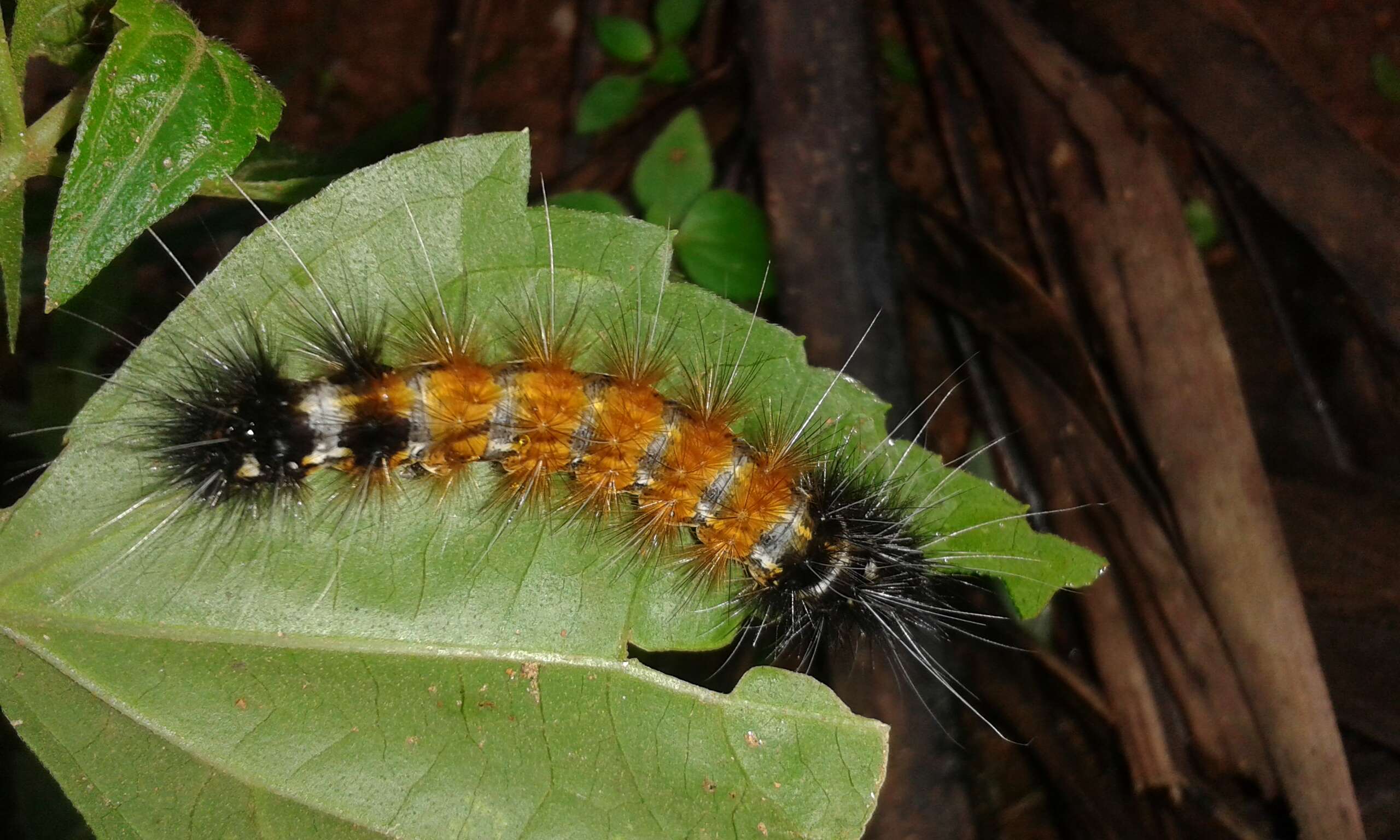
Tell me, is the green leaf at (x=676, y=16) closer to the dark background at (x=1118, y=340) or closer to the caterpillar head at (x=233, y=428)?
the dark background at (x=1118, y=340)

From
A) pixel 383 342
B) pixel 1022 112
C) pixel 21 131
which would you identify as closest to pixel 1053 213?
pixel 1022 112

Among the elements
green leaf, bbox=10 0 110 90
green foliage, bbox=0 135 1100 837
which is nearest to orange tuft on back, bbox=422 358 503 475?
green foliage, bbox=0 135 1100 837

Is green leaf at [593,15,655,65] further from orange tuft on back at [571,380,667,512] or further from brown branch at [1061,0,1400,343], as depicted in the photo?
orange tuft on back at [571,380,667,512]

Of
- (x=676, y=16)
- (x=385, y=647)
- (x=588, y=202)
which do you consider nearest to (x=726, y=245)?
(x=588, y=202)

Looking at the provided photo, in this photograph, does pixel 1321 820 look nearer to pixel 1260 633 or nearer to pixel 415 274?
pixel 1260 633

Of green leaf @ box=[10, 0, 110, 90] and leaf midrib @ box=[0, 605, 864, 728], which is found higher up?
green leaf @ box=[10, 0, 110, 90]

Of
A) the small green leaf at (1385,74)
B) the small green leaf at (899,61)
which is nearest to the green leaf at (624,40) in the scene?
the small green leaf at (899,61)

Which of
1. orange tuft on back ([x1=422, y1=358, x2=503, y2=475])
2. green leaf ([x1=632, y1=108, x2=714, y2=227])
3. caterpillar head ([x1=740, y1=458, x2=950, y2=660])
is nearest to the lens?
orange tuft on back ([x1=422, y1=358, x2=503, y2=475])
